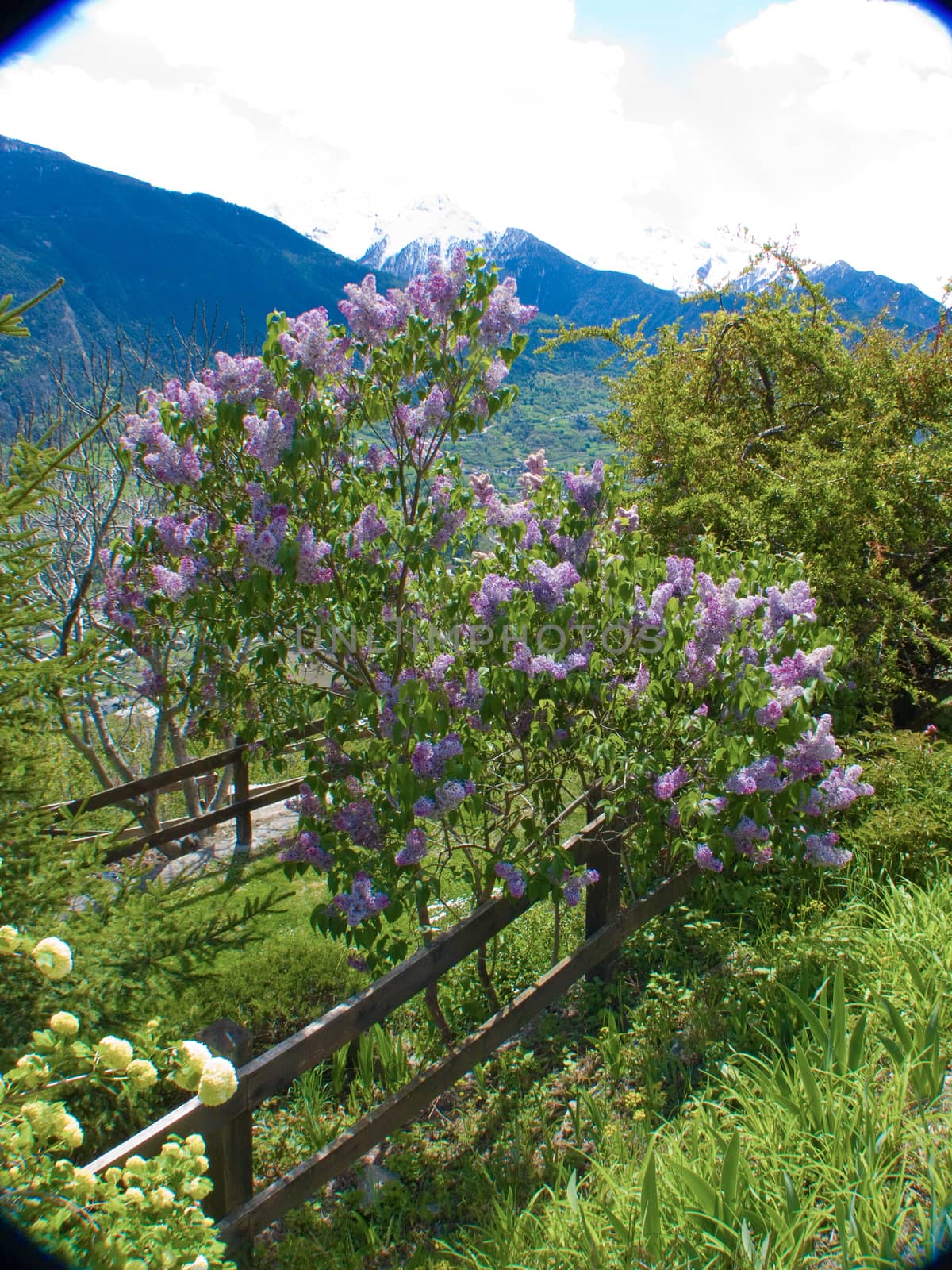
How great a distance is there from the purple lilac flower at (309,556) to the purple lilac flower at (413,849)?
984 millimetres

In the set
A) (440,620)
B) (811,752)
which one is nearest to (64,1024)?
(440,620)

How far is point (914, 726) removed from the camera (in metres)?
5.86

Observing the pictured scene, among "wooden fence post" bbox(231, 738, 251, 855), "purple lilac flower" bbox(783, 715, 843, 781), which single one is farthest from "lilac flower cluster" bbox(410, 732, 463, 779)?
"wooden fence post" bbox(231, 738, 251, 855)

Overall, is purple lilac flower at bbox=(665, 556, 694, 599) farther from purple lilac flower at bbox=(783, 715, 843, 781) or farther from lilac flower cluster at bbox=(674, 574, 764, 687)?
purple lilac flower at bbox=(783, 715, 843, 781)

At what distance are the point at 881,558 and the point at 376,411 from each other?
3.81m

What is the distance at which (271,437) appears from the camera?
110 inches

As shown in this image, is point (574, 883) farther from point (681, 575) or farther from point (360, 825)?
point (681, 575)

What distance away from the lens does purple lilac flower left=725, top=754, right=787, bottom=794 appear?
108 inches

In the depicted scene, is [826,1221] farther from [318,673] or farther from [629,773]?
[318,673]

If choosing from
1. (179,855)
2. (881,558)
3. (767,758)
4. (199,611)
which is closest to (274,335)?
(199,611)

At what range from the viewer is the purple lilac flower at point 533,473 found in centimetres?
416

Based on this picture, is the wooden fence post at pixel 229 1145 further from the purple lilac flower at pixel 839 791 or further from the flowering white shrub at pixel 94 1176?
the purple lilac flower at pixel 839 791

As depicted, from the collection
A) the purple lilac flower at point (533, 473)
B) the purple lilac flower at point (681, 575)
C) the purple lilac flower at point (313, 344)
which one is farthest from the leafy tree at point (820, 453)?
the purple lilac flower at point (313, 344)

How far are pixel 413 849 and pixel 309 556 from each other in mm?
1108
